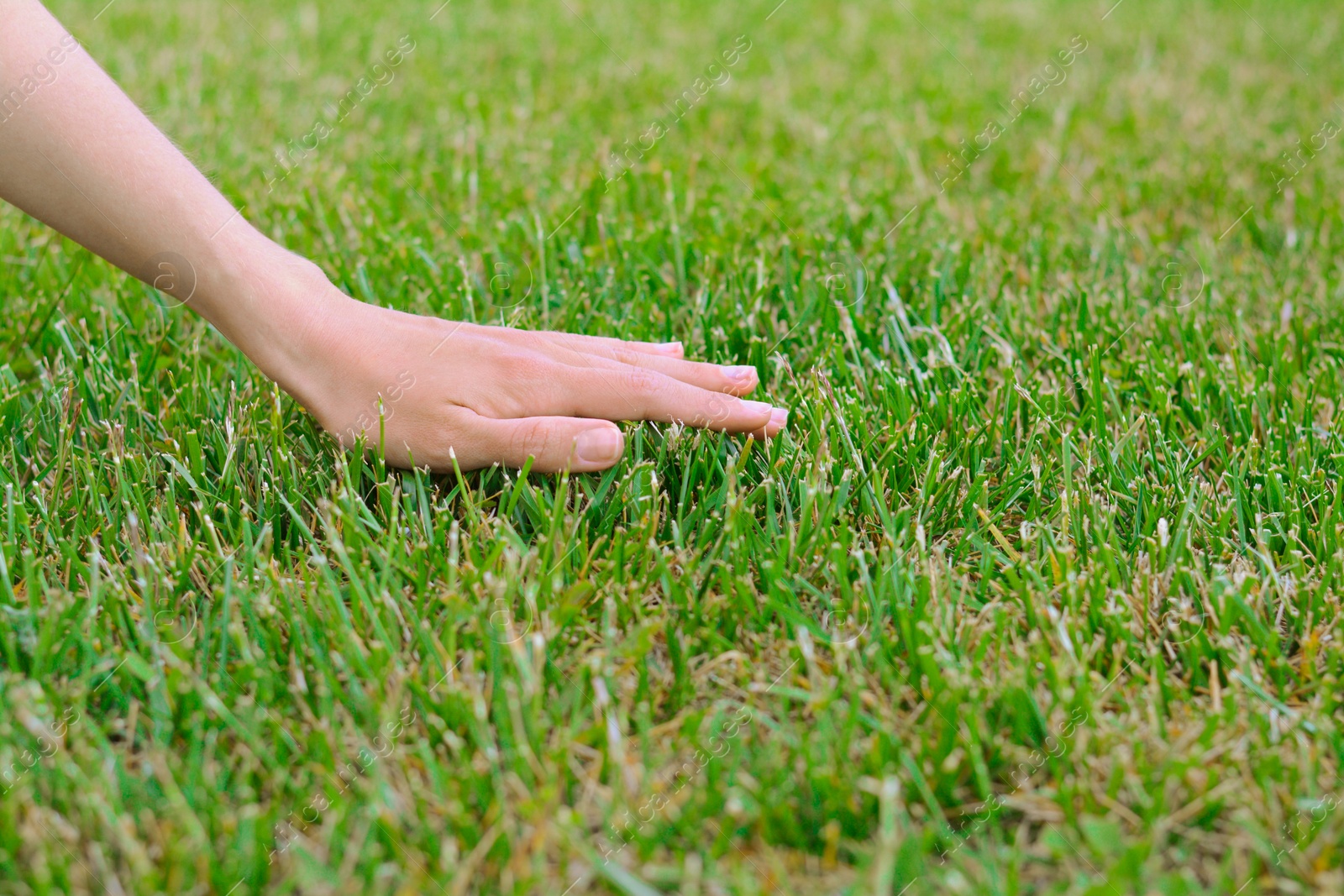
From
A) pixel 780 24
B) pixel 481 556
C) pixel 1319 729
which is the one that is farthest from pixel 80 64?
pixel 780 24

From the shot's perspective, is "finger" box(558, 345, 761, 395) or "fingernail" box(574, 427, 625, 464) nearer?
"fingernail" box(574, 427, 625, 464)

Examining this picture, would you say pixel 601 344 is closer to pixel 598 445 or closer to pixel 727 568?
pixel 598 445

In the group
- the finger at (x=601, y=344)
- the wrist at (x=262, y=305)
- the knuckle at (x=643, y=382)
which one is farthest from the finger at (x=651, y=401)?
the wrist at (x=262, y=305)

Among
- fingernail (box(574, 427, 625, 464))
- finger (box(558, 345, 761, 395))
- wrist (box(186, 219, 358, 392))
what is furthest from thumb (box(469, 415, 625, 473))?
wrist (box(186, 219, 358, 392))

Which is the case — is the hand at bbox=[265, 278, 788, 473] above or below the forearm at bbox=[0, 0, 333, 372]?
below

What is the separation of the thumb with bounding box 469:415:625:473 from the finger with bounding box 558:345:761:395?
170 mm

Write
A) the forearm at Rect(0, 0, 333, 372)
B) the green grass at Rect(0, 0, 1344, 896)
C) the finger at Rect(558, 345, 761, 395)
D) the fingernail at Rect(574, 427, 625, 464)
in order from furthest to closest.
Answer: the finger at Rect(558, 345, 761, 395), the fingernail at Rect(574, 427, 625, 464), the forearm at Rect(0, 0, 333, 372), the green grass at Rect(0, 0, 1344, 896)

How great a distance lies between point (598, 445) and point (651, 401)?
14cm

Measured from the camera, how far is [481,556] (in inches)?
61.1

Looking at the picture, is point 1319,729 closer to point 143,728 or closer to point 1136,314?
point 1136,314

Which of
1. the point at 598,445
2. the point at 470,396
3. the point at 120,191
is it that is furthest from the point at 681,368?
the point at 120,191

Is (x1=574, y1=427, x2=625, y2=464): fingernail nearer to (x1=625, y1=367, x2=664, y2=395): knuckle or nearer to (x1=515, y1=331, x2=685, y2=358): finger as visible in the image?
(x1=625, y1=367, x2=664, y2=395): knuckle

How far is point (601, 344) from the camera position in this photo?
187cm

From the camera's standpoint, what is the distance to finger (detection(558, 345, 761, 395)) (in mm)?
1820
